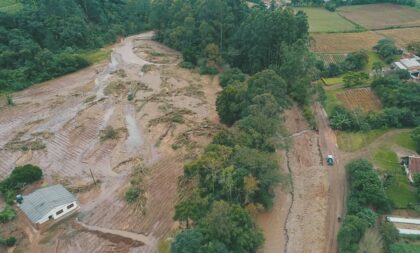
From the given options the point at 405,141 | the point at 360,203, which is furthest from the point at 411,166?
the point at 360,203

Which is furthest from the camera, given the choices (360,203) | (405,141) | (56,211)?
(405,141)

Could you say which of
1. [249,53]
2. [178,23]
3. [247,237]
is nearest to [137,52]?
[178,23]

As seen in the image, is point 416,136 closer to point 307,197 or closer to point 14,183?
point 307,197

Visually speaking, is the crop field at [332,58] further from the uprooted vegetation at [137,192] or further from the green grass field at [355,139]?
the uprooted vegetation at [137,192]

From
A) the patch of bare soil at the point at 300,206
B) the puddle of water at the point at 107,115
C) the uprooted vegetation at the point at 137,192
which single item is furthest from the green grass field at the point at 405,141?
the puddle of water at the point at 107,115

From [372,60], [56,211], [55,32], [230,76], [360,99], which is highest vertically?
[55,32]

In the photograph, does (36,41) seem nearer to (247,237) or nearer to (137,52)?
(137,52)

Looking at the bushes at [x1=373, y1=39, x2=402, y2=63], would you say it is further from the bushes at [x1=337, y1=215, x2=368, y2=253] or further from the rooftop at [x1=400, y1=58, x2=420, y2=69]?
the bushes at [x1=337, y1=215, x2=368, y2=253]
